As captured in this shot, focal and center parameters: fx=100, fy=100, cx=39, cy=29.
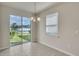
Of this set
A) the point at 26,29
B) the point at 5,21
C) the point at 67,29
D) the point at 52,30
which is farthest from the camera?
the point at 52,30

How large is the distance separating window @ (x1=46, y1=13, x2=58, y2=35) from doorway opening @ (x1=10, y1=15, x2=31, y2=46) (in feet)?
3.58

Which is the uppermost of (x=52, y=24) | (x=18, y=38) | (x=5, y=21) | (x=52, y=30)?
(x=5, y=21)

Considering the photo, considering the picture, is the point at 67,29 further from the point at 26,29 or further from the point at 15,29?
the point at 15,29

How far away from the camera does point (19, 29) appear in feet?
16.4

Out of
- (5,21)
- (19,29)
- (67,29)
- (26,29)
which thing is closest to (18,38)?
(19,29)

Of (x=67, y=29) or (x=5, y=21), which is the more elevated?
(x=5, y=21)

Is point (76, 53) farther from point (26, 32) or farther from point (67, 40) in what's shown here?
point (26, 32)

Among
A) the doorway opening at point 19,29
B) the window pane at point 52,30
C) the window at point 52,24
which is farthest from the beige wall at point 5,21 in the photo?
the window pane at point 52,30

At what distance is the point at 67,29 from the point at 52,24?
48.5 inches

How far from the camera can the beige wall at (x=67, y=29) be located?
354 centimetres

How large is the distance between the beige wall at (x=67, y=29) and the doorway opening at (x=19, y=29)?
126 cm

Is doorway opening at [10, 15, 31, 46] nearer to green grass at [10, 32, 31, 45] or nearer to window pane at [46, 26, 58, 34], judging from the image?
green grass at [10, 32, 31, 45]

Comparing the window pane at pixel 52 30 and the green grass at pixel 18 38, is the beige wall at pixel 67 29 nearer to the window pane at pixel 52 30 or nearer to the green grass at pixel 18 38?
the window pane at pixel 52 30

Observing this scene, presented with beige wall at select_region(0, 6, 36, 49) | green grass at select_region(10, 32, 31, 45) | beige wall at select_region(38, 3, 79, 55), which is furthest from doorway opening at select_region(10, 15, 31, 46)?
beige wall at select_region(38, 3, 79, 55)
